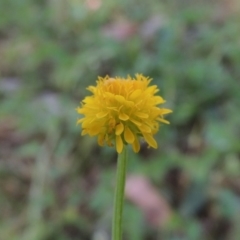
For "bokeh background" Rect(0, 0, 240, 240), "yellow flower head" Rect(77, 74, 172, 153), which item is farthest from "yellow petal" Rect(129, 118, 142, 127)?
"bokeh background" Rect(0, 0, 240, 240)

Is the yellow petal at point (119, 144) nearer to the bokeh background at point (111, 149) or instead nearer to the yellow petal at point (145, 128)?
the yellow petal at point (145, 128)

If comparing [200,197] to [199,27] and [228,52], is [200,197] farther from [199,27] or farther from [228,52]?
[199,27]

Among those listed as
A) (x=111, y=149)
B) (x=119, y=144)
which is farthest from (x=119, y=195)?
(x=111, y=149)

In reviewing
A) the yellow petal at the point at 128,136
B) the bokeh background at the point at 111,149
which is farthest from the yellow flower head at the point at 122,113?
the bokeh background at the point at 111,149

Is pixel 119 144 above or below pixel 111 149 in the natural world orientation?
below

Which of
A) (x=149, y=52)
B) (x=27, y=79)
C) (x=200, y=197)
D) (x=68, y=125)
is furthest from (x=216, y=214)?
(x=27, y=79)

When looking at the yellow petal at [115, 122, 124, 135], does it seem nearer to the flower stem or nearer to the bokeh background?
the flower stem

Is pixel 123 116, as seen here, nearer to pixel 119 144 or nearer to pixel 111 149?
pixel 119 144
